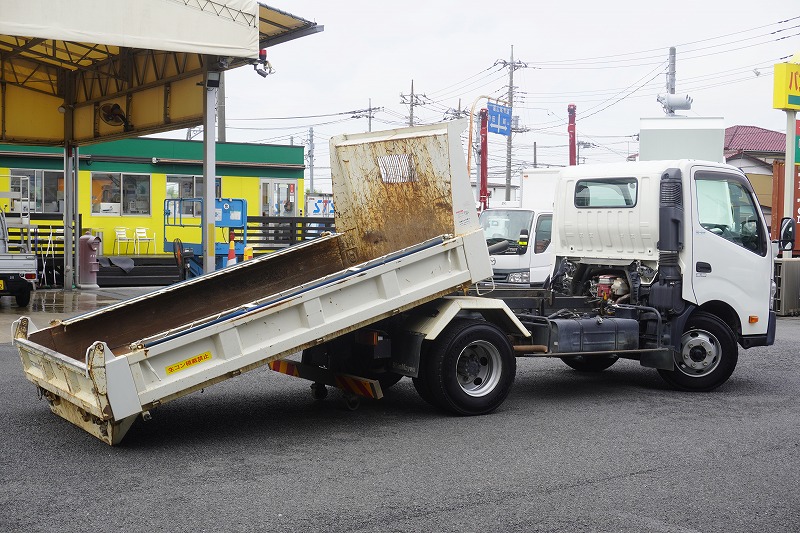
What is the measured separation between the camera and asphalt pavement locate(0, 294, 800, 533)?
17.5ft

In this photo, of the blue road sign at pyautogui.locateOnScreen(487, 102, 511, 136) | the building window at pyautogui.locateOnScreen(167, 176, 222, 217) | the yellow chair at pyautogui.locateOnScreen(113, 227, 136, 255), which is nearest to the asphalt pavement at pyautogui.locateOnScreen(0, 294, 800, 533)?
the yellow chair at pyautogui.locateOnScreen(113, 227, 136, 255)

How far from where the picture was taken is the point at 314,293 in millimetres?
7113

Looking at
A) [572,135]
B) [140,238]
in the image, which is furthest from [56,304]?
[572,135]

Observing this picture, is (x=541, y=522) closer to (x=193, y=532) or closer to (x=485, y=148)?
(x=193, y=532)

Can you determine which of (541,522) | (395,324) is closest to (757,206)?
(395,324)

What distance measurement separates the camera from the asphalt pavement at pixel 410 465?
17.5 ft

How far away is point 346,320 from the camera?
7.29 metres

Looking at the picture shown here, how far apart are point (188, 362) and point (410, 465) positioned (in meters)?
1.80

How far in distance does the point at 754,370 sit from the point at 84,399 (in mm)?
8186

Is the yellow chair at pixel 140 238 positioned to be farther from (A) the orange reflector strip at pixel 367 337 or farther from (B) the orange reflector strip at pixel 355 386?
→ (A) the orange reflector strip at pixel 367 337

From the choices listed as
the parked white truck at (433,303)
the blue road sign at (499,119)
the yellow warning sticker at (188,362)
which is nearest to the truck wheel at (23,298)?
the parked white truck at (433,303)

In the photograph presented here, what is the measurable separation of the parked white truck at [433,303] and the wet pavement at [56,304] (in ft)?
19.0

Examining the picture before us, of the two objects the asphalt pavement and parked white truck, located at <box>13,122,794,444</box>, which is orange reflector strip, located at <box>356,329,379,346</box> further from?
the asphalt pavement

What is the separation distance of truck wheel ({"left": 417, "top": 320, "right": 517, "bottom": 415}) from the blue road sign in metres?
26.7
